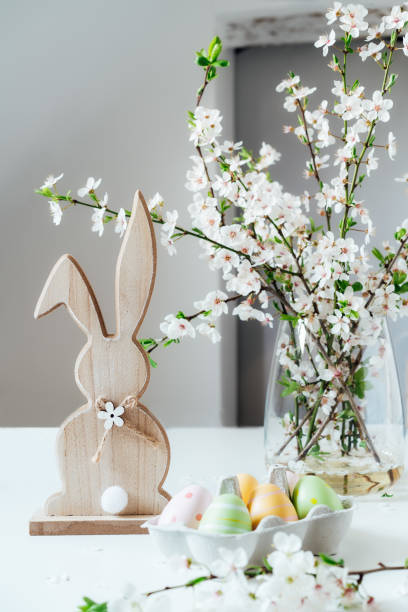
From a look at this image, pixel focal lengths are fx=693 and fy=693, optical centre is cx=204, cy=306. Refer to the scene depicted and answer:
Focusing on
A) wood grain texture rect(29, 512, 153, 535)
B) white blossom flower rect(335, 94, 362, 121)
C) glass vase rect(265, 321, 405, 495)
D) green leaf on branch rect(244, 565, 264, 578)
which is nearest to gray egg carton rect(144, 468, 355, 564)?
green leaf on branch rect(244, 565, 264, 578)

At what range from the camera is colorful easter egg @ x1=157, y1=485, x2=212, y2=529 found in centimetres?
66

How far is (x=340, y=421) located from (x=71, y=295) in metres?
0.39

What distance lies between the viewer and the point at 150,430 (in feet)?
2.65

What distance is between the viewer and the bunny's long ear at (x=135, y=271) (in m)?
0.80

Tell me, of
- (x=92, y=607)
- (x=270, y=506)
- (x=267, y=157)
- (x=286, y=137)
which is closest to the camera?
(x=92, y=607)

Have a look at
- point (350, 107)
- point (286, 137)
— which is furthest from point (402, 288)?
point (286, 137)

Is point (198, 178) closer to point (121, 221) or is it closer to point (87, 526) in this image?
point (121, 221)

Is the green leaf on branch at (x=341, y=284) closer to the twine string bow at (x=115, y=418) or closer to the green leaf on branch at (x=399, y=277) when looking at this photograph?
the green leaf on branch at (x=399, y=277)

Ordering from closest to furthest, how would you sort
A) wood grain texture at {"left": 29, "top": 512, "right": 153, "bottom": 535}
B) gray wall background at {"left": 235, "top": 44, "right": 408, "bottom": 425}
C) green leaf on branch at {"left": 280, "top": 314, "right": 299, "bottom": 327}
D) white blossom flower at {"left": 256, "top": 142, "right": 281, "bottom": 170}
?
wood grain texture at {"left": 29, "top": 512, "right": 153, "bottom": 535}, green leaf on branch at {"left": 280, "top": 314, "right": 299, "bottom": 327}, white blossom flower at {"left": 256, "top": 142, "right": 281, "bottom": 170}, gray wall background at {"left": 235, "top": 44, "right": 408, "bottom": 425}

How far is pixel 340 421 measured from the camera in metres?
0.91

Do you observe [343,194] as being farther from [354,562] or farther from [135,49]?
[135,49]

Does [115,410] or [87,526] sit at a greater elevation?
[115,410]

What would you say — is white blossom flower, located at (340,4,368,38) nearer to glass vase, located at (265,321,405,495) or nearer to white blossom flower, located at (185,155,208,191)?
white blossom flower, located at (185,155,208,191)

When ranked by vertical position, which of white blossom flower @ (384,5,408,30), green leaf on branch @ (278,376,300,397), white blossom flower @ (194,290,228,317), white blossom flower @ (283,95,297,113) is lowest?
green leaf on branch @ (278,376,300,397)
